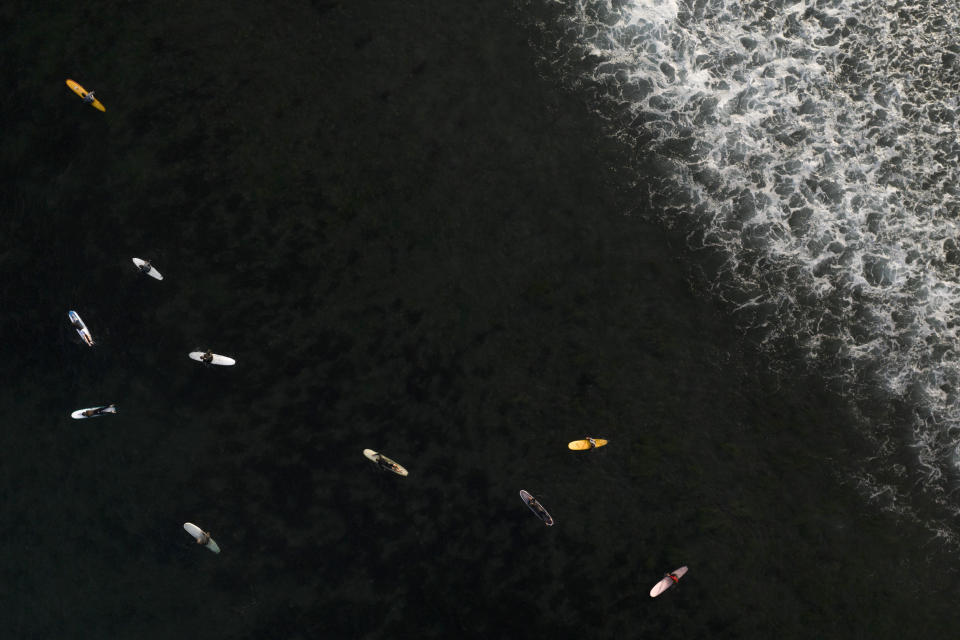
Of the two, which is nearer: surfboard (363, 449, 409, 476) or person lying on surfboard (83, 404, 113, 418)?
surfboard (363, 449, 409, 476)

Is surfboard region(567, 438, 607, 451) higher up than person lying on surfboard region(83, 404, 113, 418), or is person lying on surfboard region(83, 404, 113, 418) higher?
surfboard region(567, 438, 607, 451)

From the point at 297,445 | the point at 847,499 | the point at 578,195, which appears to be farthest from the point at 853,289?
the point at 297,445

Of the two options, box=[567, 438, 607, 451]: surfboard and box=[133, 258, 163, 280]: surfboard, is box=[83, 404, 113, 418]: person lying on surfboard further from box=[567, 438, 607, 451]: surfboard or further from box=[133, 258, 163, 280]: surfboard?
box=[567, 438, 607, 451]: surfboard

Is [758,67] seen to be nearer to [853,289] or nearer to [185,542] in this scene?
[853,289]

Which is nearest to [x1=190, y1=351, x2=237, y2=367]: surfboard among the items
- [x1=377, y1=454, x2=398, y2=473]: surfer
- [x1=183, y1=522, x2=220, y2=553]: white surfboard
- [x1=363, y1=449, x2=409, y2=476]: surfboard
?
[x1=183, y1=522, x2=220, y2=553]: white surfboard

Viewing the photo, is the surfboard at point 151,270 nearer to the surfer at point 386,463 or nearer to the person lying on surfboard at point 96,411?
the person lying on surfboard at point 96,411

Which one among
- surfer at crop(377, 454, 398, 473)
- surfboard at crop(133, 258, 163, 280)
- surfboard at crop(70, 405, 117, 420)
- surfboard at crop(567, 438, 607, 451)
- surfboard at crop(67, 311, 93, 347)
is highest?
surfboard at crop(567, 438, 607, 451)

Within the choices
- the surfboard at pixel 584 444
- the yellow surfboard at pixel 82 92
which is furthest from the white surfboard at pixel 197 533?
the yellow surfboard at pixel 82 92
